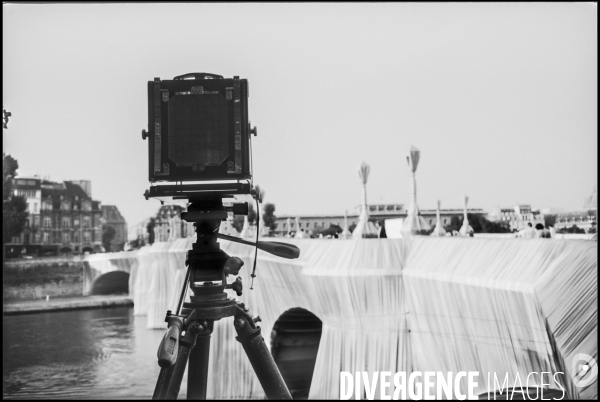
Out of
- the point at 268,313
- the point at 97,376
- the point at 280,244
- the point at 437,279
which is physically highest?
the point at 280,244

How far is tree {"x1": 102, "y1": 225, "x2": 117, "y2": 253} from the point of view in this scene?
1608 centimetres

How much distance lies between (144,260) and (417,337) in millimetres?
13063

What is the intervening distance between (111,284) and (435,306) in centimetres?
1877

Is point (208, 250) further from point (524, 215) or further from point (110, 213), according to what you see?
point (110, 213)

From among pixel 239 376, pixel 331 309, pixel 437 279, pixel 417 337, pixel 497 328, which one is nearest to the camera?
pixel 497 328

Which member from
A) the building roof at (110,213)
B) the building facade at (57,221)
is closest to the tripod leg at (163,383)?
the building facade at (57,221)

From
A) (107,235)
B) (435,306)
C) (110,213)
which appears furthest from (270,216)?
(435,306)

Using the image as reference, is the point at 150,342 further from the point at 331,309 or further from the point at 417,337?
the point at 417,337

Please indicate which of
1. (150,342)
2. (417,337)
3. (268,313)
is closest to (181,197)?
(417,337)

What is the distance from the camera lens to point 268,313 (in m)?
7.85

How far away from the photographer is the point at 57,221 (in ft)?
54.3

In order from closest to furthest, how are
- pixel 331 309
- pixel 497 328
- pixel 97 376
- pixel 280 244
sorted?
1. pixel 280 244
2. pixel 497 328
3. pixel 331 309
4. pixel 97 376

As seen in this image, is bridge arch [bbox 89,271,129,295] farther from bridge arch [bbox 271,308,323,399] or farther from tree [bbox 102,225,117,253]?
bridge arch [bbox 271,308,323,399]

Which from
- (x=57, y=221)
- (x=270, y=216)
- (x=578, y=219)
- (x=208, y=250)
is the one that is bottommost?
(x=208, y=250)
